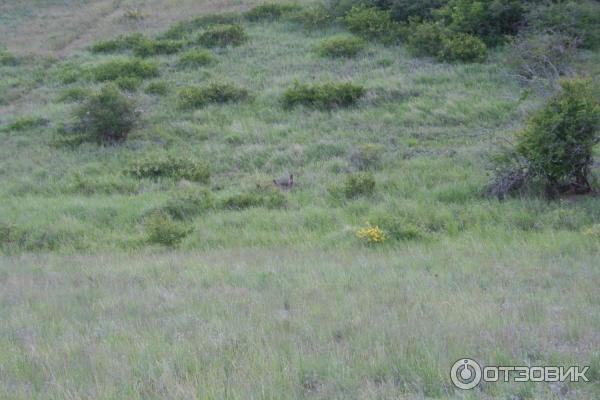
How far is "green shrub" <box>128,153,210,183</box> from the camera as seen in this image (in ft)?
54.4

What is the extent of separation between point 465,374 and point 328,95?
52.6 feet

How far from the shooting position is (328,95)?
65.5 ft

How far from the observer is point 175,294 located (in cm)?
799

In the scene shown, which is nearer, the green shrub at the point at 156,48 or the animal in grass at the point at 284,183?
the animal in grass at the point at 284,183

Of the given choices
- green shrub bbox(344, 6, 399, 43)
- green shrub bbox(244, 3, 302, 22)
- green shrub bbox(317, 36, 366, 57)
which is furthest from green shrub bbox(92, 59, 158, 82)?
green shrub bbox(344, 6, 399, 43)

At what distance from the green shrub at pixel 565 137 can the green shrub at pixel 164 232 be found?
255 inches

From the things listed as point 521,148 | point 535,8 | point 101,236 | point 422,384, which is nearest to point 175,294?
point 422,384

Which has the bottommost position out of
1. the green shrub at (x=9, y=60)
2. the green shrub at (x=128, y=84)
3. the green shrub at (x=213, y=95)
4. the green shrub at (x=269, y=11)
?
the green shrub at (x=213, y=95)

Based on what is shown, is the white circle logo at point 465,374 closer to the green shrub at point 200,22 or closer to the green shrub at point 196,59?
the green shrub at point 196,59

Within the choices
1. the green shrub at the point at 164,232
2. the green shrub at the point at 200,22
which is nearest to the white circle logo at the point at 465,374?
the green shrub at the point at 164,232

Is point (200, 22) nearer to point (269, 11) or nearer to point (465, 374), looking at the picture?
point (269, 11)

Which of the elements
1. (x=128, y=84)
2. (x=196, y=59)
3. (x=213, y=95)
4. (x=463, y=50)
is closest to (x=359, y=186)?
(x=213, y=95)

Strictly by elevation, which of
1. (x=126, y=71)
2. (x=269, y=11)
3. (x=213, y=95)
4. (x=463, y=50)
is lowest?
(x=213, y=95)

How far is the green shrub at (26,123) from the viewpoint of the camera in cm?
2094
